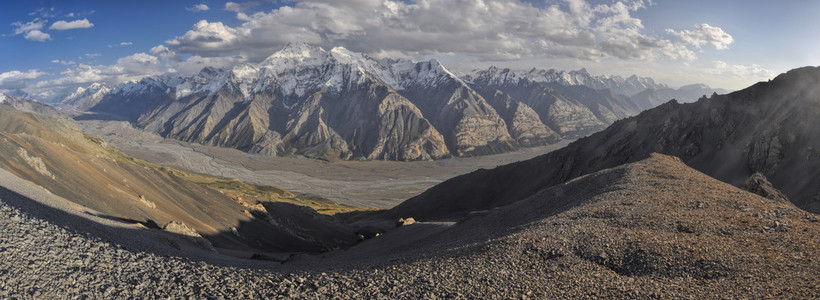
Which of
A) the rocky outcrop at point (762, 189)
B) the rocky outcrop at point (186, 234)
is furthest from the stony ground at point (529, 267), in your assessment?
the rocky outcrop at point (762, 189)

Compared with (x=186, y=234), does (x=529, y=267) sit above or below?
above

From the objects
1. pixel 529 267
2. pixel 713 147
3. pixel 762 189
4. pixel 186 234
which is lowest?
pixel 186 234

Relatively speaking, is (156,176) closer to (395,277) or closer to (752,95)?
A: (395,277)

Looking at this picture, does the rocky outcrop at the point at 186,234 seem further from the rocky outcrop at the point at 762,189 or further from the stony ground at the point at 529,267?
the rocky outcrop at the point at 762,189

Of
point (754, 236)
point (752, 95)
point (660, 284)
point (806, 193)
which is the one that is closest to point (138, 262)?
point (660, 284)

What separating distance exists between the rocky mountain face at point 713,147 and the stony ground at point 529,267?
42.0m

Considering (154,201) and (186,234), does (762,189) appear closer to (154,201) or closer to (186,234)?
(186,234)

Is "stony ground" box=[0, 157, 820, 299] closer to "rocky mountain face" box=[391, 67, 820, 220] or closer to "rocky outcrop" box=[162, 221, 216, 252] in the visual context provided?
"rocky outcrop" box=[162, 221, 216, 252]

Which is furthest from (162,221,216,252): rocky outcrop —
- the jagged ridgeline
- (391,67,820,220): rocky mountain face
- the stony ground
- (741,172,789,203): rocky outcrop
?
(391,67,820,220): rocky mountain face

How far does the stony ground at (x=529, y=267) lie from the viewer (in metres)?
18.3

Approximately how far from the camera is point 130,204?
52.0 metres

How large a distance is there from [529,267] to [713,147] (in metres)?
86.5

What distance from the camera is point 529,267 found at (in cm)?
2322

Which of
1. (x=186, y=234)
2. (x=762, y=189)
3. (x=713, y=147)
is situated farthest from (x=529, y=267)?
(x=713, y=147)
